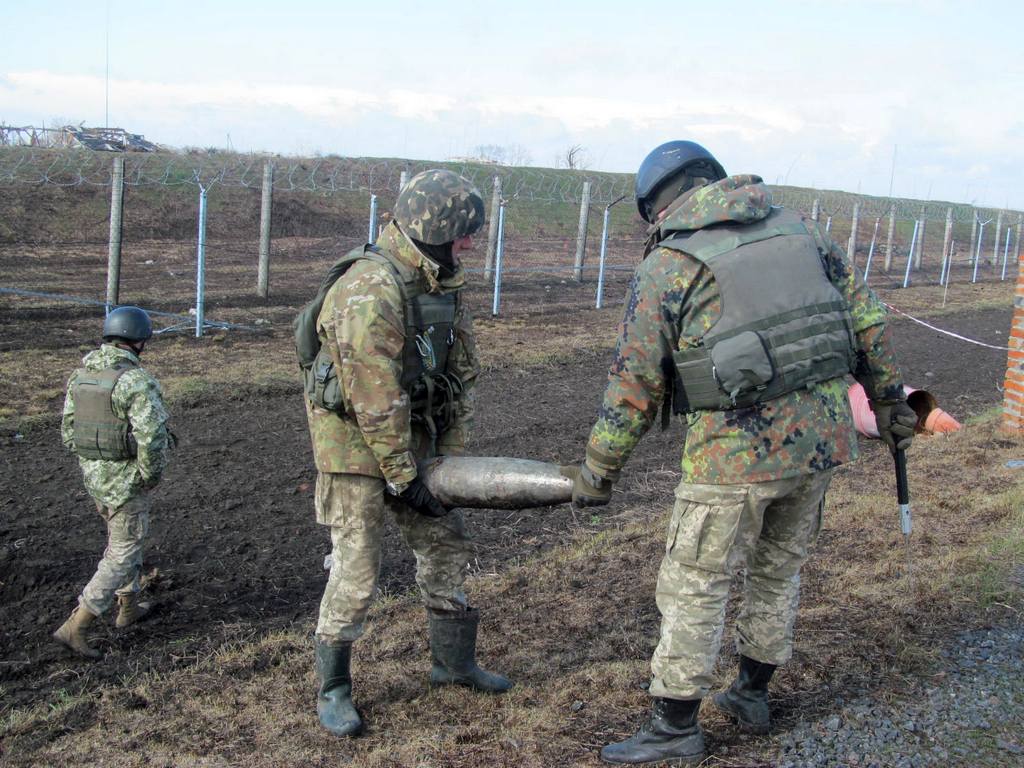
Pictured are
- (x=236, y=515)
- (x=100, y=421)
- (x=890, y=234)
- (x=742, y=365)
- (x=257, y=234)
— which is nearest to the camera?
(x=742, y=365)

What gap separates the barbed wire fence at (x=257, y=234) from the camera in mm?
15945

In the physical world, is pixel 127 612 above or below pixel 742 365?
below

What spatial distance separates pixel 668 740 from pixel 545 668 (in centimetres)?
107

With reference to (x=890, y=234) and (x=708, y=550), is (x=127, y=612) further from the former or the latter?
(x=890, y=234)

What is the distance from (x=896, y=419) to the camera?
11.5 ft

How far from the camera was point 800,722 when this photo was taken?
3367 millimetres

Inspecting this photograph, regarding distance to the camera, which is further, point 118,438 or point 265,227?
point 265,227

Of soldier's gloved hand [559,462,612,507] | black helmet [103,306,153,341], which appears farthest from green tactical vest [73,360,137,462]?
soldier's gloved hand [559,462,612,507]

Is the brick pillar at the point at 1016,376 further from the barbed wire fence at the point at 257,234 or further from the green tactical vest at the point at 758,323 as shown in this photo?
the barbed wire fence at the point at 257,234

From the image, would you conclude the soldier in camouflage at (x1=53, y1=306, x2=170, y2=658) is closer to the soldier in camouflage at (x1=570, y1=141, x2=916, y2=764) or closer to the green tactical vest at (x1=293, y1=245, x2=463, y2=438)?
the green tactical vest at (x1=293, y1=245, x2=463, y2=438)

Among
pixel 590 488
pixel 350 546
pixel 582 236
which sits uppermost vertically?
pixel 582 236

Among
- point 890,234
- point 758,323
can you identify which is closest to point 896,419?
point 758,323

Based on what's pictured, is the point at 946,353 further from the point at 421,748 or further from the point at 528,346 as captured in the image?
the point at 421,748

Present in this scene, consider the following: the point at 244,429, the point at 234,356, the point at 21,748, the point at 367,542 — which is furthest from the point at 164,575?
the point at 234,356
